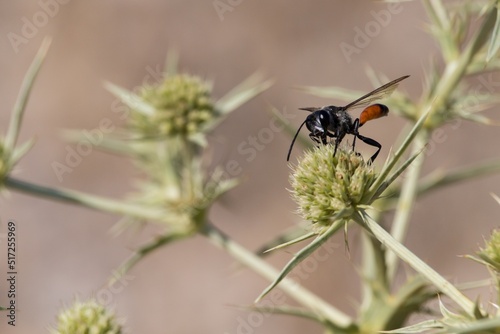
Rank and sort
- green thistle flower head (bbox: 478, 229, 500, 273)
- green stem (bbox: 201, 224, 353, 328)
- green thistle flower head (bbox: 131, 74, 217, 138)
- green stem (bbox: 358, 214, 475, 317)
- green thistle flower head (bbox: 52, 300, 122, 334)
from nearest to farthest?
green stem (bbox: 358, 214, 475, 317) → green thistle flower head (bbox: 478, 229, 500, 273) → green thistle flower head (bbox: 52, 300, 122, 334) → green stem (bbox: 201, 224, 353, 328) → green thistle flower head (bbox: 131, 74, 217, 138)

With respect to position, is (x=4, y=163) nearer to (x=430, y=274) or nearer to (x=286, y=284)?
A: (x=286, y=284)

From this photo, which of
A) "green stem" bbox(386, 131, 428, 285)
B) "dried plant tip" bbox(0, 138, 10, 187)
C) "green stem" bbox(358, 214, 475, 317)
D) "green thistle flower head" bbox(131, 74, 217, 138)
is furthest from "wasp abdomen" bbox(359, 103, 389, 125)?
"dried plant tip" bbox(0, 138, 10, 187)

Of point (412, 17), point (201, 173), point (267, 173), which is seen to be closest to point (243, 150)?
point (267, 173)

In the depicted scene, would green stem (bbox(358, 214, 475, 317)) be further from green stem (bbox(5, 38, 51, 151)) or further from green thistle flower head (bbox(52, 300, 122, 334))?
green stem (bbox(5, 38, 51, 151))

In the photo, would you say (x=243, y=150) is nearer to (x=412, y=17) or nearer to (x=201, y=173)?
(x=412, y=17)

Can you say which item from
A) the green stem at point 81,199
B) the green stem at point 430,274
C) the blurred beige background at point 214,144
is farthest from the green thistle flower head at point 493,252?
the blurred beige background at point 214,144
